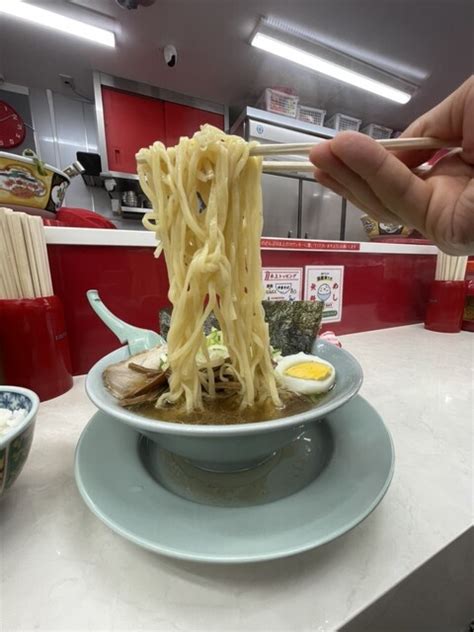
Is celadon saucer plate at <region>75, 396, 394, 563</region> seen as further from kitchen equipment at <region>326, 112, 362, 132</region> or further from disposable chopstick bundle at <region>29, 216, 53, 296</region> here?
kitchen equipment at <region>326, 112, 362, 132</region>

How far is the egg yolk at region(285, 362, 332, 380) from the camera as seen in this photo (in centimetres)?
51

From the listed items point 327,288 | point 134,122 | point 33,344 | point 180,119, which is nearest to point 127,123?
point 134,122

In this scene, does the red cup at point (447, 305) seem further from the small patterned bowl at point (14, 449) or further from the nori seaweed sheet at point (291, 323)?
the small patterned bowl at point (14, 449)

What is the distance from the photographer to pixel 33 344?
0.68 metres

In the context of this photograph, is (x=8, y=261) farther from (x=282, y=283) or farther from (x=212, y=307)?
(x=282, y=283)

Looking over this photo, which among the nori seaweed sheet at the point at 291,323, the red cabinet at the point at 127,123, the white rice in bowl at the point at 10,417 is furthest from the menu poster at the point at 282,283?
the red cabinet at the point at 127,123

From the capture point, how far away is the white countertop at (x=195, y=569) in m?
0.27

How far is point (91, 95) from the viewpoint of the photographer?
124 inches

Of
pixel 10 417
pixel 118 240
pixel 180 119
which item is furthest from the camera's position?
pixel 180 119

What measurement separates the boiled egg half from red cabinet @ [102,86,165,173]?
10.1 feet

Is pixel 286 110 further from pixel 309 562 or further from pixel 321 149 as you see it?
pixel 309 562

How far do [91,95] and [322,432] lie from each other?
405 cm

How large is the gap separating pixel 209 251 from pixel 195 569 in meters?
0.40

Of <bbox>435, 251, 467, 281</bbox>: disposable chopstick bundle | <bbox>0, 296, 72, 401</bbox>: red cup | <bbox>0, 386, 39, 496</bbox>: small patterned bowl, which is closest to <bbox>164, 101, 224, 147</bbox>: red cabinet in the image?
<bbox>435, 251, 467, 281</bbox>: disposable chopstick bundle
